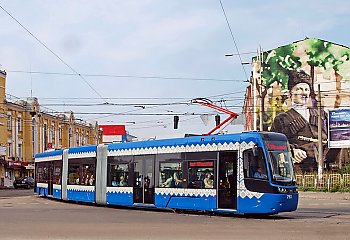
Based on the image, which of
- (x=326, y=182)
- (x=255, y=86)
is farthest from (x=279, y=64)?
(x=326, y=182)

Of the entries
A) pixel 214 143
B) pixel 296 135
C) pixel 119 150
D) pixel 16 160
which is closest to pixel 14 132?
pixel 16 160

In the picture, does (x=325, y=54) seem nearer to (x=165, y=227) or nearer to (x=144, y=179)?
(x=144, y=179)

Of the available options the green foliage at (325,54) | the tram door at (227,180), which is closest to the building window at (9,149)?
the green foliage at (325,54)

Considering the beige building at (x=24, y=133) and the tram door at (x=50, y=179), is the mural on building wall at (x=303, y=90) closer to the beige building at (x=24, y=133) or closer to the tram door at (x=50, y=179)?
the beige building at (x=24, y=133)

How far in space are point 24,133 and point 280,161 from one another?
178 ft

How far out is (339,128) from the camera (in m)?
52.0

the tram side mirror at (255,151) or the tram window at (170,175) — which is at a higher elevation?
the tram side mirror at (255,151)

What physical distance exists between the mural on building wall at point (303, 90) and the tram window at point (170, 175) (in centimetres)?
3454

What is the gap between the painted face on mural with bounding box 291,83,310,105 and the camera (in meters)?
58.7

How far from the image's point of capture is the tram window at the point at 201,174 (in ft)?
73.1

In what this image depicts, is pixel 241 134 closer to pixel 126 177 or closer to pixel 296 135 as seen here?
pixel 126 177

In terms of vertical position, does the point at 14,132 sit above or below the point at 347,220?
above

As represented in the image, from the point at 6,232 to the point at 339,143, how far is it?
4034 centimetres

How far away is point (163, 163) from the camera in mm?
24672
